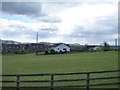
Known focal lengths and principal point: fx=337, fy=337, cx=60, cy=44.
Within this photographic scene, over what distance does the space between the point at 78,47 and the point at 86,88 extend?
107734 millimetres

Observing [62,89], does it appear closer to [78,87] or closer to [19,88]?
[78,87]

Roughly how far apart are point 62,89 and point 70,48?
104m

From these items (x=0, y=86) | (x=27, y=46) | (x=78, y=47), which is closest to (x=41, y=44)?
(x=27, y=46)

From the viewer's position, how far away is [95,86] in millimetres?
16203

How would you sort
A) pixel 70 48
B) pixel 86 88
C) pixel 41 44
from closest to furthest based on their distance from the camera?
pixel 86 88 → pixel 70 48 → pixel 41 44

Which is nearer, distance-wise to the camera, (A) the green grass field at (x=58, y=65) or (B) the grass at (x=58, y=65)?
(B) the grass at (x=58, y=65)

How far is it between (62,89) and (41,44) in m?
120

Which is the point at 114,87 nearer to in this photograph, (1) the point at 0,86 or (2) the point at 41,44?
(1) the point at 0,86

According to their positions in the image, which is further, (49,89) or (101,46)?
(101,46)

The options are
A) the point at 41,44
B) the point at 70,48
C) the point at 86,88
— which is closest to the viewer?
the point at 86,88

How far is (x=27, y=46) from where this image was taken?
12656 cm

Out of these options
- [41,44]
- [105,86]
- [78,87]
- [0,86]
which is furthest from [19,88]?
[41,44]

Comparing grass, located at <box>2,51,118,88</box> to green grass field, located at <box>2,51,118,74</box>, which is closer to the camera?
grass, located at <box>2,51,118,88</box>

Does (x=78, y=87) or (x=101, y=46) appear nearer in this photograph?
(x=78, y=87)
